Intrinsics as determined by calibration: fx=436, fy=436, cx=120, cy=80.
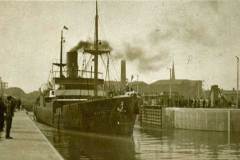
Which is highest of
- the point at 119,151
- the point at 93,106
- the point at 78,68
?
the point at 78,68

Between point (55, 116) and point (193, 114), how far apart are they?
11.9 metres

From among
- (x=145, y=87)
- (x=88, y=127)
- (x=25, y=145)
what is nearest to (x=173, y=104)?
(x=88, y=127)

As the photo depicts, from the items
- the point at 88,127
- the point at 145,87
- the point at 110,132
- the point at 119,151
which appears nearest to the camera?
the point at 119,151

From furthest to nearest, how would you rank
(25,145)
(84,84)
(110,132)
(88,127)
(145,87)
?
(145,87), (84,84), (88,127), (110,132), (25,145)

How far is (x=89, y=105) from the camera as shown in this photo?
26203mm

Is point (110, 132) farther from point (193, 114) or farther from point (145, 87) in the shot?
point (145, 87)

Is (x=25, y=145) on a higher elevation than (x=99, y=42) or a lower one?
lower

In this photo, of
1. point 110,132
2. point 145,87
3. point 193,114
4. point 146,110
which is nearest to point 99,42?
point 110,132

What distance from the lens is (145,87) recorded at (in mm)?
141000

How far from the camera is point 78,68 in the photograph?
123ft

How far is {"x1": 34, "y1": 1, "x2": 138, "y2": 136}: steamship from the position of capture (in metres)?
24.4

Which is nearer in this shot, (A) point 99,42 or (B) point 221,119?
(A) point 99,42

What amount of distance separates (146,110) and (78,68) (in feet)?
44.7

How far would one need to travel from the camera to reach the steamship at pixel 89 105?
24.4 metres
